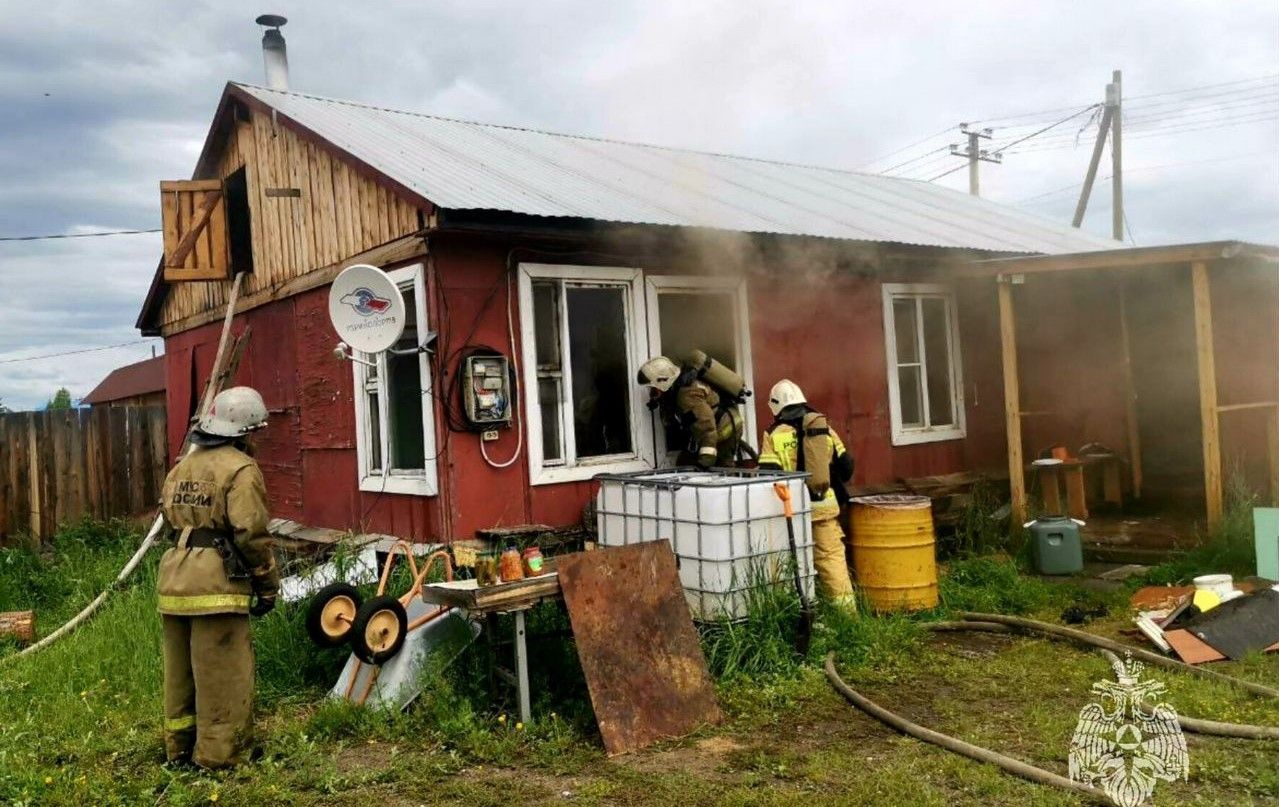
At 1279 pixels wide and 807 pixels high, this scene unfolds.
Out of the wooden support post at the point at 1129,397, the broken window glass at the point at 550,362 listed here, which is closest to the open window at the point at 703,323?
the broken window glass at the point at 550,362

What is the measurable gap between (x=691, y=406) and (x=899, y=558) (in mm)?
2018

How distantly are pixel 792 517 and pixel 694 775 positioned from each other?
2347mm

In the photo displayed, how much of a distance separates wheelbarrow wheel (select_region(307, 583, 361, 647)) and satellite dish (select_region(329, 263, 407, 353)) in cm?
189

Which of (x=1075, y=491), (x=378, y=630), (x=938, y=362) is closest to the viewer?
(x=378, y=630)

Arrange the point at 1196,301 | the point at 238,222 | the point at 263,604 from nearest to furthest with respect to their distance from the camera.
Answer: the point at 263,604 → the point at 1196,301 → the point at 238,222

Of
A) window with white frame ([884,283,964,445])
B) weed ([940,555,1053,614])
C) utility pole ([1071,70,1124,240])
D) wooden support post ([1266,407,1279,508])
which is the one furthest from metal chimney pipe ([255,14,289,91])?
utility pole ([1071,70,1124,240])

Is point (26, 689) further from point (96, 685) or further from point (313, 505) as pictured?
point (313, 505)

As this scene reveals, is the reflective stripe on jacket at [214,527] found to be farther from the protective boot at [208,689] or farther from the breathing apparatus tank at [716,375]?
the breathing apparatus tank at [716,375]

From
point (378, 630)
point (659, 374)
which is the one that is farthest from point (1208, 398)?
point (378, 630)

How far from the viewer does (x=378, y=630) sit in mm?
5641

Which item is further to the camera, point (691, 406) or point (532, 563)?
point (691, 406)

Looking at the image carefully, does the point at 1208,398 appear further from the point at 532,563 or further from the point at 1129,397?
the point at 532,563

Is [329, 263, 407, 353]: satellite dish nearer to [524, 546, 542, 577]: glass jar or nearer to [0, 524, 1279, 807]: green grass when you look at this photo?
[0, 524, 1279, 807]: green grass

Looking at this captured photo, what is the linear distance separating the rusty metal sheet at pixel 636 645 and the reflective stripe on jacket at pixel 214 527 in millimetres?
1618
